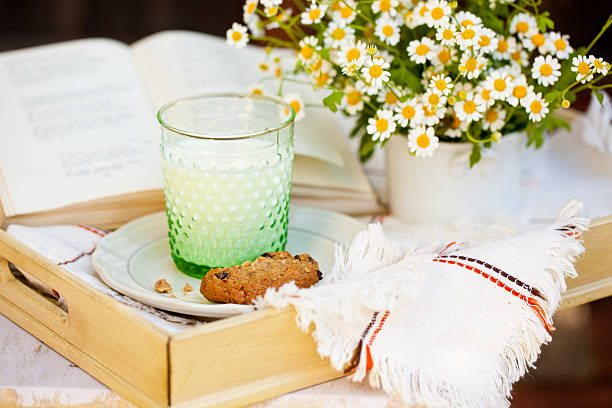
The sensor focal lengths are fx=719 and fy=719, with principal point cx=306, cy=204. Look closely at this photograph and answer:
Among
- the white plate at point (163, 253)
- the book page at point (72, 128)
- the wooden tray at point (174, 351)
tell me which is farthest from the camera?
the book page at point (72, 128)

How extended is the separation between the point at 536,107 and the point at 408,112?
0.15 meters

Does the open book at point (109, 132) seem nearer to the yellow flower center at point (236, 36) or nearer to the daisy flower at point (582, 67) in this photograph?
the yellow flower center at point (236, 36)

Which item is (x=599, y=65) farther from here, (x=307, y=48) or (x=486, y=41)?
(x=307, y=48)

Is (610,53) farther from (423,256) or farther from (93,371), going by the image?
(93,371)

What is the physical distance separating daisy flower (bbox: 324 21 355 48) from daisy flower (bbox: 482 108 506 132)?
20 centimetres

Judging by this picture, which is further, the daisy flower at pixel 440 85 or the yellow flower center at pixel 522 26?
the yellow flower center at pixel 522 26

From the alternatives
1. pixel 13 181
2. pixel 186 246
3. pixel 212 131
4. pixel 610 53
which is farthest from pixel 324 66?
pixel 610 53

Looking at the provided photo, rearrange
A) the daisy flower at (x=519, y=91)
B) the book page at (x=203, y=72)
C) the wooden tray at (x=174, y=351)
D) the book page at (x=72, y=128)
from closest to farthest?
the wooden tray at (x=174, y=351) < the daisy flower at (x=519, y=91) < the book page at (x=72, y=128) < the book page at (x=203, y=72)

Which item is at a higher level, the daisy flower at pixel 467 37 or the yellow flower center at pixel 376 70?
the daisy flower at pixel 467 37

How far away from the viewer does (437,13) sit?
831 millimetres

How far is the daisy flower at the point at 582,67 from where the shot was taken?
814mm

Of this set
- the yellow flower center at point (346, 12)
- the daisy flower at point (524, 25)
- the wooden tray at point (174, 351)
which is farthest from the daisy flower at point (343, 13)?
the wooden tray at point (174, 351)

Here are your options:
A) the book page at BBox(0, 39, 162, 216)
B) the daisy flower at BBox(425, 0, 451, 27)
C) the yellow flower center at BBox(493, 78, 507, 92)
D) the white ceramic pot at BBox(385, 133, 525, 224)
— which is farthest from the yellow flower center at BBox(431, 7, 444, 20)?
the book page at BBox(0, 39, 162, 216)

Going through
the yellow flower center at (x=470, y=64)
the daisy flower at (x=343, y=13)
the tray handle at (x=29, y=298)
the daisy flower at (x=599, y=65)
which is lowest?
the tray handle at (x=29, y=298)
